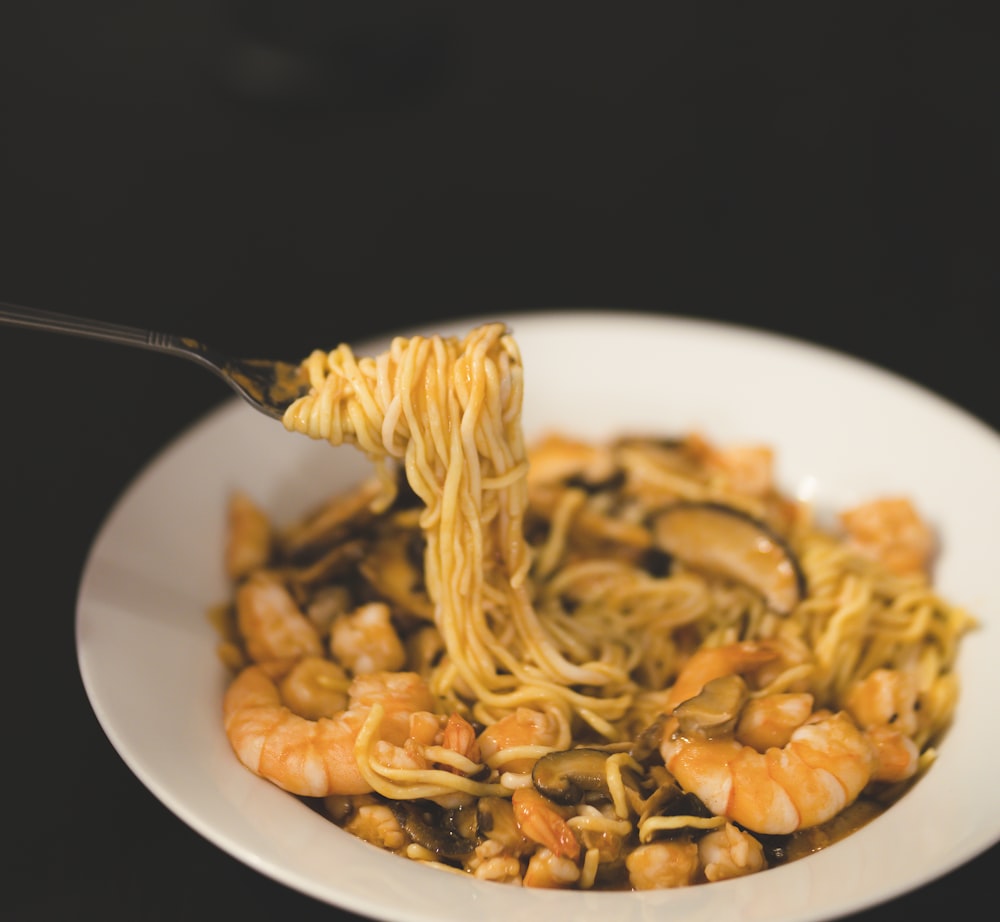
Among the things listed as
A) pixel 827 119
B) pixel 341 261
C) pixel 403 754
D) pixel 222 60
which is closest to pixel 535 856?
pixel 403 754

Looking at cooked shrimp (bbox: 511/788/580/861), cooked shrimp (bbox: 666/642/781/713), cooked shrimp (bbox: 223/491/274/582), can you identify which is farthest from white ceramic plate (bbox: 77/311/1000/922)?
cooked shrimp (bbox: 666/642/781/713)

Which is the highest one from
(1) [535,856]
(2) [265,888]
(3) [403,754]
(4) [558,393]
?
(4) [558,393]

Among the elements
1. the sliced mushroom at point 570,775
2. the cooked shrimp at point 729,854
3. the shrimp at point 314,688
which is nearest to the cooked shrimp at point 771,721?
the cooked shrimp at point 729,854

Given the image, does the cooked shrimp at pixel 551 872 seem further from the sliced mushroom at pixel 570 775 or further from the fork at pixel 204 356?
the fork at pixel 204 356

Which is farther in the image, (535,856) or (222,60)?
(222,60)

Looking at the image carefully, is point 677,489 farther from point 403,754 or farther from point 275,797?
point 275,797
